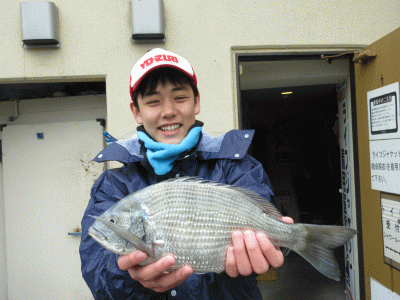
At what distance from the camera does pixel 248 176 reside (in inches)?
60.0

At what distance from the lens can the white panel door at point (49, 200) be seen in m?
3.32

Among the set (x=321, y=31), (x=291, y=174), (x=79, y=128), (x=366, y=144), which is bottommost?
(x=291, y=174)

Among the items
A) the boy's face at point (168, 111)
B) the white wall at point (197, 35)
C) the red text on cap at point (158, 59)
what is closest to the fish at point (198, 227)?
the boy's face at point (168, 111)

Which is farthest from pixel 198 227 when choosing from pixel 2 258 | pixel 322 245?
pixel 2 258

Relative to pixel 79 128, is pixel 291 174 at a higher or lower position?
lower

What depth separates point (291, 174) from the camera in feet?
23.5

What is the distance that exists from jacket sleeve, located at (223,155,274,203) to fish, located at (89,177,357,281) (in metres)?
0.18

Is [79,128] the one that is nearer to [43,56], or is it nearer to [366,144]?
[43,56]

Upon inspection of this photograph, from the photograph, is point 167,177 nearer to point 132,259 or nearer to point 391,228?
point 132,259

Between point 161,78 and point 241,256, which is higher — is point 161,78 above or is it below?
above

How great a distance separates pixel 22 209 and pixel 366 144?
408 cm

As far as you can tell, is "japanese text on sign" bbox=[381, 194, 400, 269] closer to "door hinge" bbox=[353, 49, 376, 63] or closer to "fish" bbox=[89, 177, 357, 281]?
"door hinge" bbox=[353, 49, 376, 63]

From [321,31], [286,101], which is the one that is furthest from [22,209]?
[286,101]

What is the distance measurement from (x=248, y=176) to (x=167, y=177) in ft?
1.50
